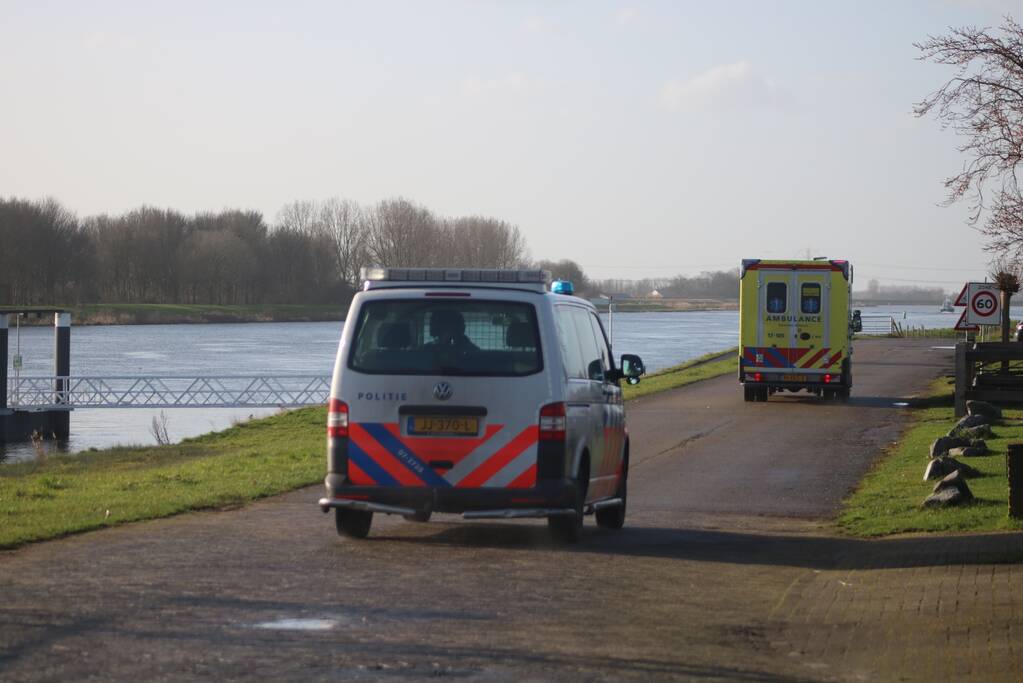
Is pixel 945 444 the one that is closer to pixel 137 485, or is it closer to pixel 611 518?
pixel 611 518

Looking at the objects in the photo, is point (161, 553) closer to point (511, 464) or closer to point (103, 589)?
point (103, 589)

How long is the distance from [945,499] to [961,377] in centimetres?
1231

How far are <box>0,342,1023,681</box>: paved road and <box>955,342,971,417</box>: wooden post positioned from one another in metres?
11.4

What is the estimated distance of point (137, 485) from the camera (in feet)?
52.5

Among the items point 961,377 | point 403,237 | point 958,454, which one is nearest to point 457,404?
point 958,454

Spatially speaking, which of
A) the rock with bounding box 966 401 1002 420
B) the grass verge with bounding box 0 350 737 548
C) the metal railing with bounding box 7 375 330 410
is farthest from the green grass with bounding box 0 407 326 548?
the metal railing with bounding box 7 375 330 410

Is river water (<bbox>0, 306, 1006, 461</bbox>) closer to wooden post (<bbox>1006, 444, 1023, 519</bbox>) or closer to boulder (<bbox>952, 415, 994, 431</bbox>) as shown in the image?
boulder (<bbox>952, 415, 994, 431</bbox>)

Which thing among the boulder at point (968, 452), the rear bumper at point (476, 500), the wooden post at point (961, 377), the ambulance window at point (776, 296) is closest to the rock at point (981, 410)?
the wooden post at point (961, 377)

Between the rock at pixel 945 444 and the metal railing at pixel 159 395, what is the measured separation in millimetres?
34138

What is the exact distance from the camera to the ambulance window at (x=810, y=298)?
30.0 meters

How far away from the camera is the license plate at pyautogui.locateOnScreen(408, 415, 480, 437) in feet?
33.9

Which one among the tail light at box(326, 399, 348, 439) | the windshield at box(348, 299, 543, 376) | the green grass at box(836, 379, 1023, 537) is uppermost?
the windshield at box(348, 299, 543, 376)

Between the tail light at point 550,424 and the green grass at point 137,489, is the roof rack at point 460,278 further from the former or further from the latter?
the green grass at point 137,489

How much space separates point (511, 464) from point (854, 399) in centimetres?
2309
